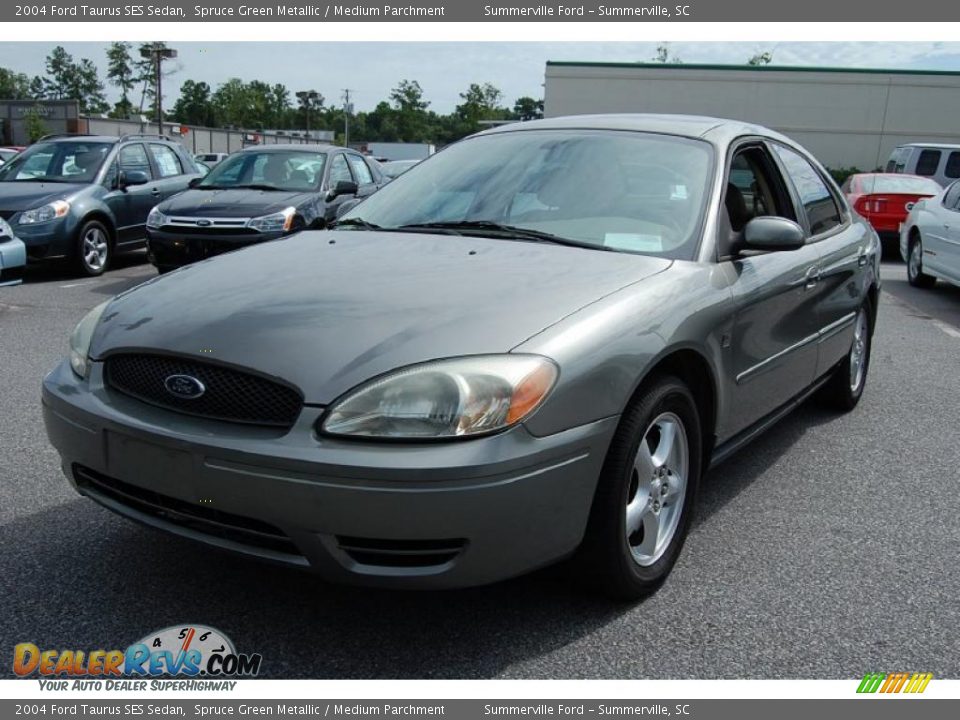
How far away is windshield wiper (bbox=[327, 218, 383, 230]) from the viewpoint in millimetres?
3796

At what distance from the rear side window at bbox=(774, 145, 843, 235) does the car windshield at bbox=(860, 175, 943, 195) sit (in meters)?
10.2

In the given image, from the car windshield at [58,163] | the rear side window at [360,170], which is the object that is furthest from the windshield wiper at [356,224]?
the car windshield at [58,163]

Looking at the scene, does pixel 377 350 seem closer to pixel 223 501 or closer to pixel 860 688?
pixel 223 501

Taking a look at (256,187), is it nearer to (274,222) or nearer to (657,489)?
(274,222)

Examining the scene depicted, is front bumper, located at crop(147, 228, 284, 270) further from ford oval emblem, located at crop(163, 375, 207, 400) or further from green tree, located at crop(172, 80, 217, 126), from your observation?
green tree, located at crop(172, 80, 217, 126)

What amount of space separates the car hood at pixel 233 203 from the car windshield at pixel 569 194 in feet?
17.8

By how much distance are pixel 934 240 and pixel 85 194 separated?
956cm

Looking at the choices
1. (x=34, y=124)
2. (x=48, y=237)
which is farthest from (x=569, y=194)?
(x=34, y=124)

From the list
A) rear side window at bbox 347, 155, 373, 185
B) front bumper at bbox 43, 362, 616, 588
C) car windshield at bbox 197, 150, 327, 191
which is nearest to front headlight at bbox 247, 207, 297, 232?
car windshield at bbox 197, 150, 327, 191

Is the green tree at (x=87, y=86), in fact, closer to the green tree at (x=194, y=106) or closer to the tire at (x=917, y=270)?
the green tree at (x=194, y=106)

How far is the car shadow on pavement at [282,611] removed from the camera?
8.44ft

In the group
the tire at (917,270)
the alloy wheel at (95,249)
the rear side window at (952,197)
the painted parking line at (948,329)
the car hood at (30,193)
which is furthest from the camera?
the tire at (917,270)

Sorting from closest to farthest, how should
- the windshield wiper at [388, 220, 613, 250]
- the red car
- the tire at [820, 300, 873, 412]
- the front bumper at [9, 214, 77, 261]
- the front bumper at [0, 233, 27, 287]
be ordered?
1. the windshield wiper at [388, 220, 613, 250]
2. the tire at [820, 300, 873, 412]
3. the front bumper at [0, 233, 27, 287]
4. the front bumper at [9, 214, 77, 261]
5. the red car

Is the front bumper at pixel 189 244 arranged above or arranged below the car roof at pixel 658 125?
below
